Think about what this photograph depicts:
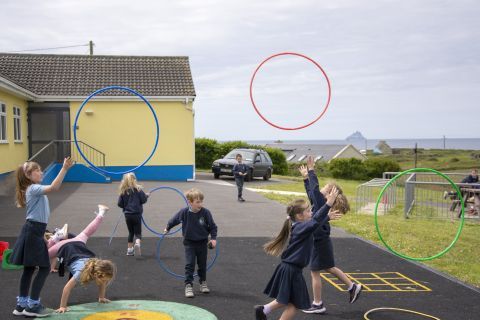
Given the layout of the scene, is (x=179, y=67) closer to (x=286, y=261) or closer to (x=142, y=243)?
(x=142, y=243)

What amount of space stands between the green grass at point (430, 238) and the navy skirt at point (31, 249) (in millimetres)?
6122

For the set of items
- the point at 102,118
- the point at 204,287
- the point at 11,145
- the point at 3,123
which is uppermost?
the point at 102,118

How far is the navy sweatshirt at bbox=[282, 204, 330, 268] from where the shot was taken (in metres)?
5.40

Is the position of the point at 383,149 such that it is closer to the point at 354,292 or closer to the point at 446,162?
the point at 446,162

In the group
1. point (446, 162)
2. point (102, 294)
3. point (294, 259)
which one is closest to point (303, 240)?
point (294, 259)

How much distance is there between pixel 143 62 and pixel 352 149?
3979 cm

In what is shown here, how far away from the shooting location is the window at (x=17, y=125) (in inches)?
798

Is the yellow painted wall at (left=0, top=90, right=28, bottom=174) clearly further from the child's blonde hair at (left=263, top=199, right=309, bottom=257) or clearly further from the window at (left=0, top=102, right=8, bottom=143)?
the child's blonde hair at (left=263, top=199, right=309, bottom=257)

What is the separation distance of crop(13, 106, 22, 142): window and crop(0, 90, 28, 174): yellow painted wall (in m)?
0.20

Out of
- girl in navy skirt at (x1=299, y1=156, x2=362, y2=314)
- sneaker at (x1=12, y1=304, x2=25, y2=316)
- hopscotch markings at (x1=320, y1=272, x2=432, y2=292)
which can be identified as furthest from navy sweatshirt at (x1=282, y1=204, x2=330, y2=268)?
sneaker at (x1=12, y1=304, x2=25, y2=316)

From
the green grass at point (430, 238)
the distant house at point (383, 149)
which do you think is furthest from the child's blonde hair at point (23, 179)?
the distant house at point (383, 149)

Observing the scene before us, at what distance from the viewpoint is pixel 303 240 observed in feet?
17.9

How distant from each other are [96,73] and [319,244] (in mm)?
20302

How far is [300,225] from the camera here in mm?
5500
